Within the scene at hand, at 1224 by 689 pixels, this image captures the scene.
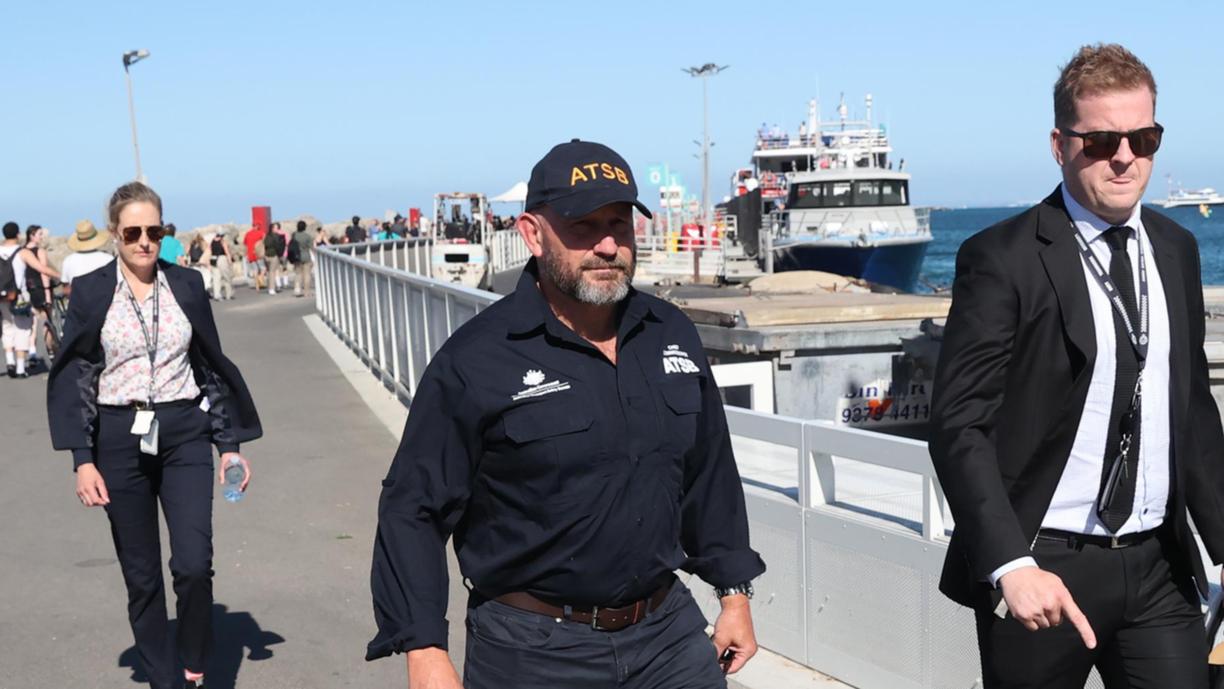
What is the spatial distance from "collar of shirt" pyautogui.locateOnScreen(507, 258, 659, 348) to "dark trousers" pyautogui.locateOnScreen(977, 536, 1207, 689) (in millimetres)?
1018

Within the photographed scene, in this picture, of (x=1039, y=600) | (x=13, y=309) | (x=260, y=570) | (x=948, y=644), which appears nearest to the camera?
(x=1039, y=600)

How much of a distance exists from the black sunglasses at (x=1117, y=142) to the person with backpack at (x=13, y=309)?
16.3 m

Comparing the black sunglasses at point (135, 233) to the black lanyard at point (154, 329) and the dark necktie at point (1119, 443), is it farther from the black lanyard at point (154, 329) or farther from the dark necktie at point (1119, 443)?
the dark necktie at point (1119, 443)

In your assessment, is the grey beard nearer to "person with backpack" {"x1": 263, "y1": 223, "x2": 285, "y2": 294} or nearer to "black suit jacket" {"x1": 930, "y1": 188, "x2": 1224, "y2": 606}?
"black suit jacket" {"x1": 930, "y1": 188, "x2": 1224, "y2": 606}

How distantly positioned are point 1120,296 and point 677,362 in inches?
38.8

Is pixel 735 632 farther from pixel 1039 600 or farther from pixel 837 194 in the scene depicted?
pixel 837 194

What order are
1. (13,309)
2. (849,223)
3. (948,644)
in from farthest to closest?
(849,223) < (13,309) < (948,644)

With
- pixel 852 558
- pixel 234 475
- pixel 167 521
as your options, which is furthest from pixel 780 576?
pixel 167 521

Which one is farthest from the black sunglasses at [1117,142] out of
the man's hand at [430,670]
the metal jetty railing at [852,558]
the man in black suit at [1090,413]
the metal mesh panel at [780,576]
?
the metal mesh panel at [780,576]

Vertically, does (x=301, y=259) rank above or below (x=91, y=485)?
below

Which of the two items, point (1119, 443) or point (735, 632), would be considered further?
point (735, 632)

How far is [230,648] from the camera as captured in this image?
6973mm

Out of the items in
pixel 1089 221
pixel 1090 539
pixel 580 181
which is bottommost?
pixel 1090 539

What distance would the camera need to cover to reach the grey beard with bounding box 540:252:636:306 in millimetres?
3506
